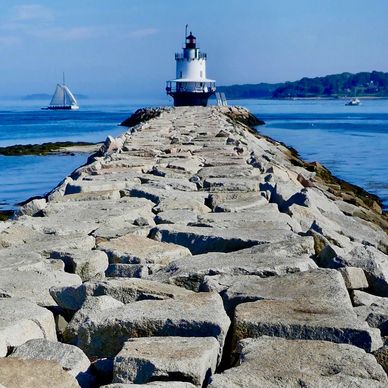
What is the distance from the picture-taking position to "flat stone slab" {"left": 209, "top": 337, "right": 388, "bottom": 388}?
1.79m

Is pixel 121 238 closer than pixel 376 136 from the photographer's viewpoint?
Yes

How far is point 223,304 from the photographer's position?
2.49 m

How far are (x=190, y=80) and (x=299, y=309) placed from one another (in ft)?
115

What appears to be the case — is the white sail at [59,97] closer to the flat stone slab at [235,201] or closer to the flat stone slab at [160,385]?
the flat stone slab at [235,201]

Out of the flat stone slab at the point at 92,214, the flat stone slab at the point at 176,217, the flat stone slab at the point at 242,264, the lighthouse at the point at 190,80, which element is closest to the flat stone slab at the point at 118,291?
the flat stone slab at the point at 242,264

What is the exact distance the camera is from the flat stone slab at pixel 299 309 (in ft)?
7.02

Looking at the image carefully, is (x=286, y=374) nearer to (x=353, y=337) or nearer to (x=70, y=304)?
(x=353, y=337)

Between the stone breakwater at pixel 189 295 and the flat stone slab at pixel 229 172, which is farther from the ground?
the stone breakwater at pixel 189 295

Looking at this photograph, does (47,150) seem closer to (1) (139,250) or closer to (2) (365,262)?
(1) (139,250)

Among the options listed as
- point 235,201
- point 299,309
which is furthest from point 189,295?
point 235,201

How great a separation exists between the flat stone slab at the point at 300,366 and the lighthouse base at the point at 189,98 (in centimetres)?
3472

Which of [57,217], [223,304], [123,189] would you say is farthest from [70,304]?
[123,189]

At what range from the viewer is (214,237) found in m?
3.35

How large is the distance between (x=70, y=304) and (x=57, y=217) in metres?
1.37
